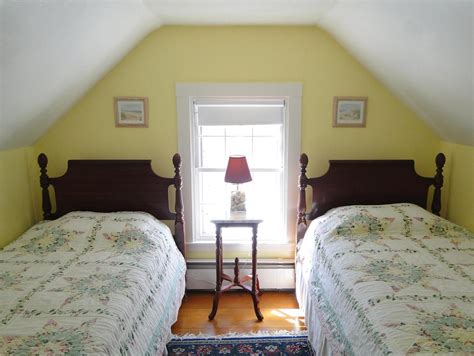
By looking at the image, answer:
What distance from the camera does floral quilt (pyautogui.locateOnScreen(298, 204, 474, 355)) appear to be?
137cm

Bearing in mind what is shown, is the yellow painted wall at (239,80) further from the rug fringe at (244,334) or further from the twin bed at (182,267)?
the rug fringe at (244,334)

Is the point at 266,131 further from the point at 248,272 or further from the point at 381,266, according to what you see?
the point at 381,266

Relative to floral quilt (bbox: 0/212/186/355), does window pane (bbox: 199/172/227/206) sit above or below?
above

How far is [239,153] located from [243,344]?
58.8 inches

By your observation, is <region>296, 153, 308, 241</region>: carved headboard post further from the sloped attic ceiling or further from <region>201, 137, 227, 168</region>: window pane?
the sloped attic ceiling

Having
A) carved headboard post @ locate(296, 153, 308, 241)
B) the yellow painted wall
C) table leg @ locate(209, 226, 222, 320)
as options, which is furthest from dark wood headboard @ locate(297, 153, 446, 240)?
table leg @ locate(209, 226, 222, 320)

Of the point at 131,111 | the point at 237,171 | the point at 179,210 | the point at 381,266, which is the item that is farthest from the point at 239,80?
the point at 381,266

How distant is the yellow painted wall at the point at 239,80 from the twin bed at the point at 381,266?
0.75ft

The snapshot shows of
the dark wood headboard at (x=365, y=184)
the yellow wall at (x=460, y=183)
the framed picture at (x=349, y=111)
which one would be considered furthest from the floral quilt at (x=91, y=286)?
the yellow wall at (x=460, y=183)

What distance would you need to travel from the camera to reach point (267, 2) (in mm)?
2195

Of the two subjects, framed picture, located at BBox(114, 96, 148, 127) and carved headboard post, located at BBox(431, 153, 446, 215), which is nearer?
carved headboard post, located at BBox(431, 153, 446, 215)

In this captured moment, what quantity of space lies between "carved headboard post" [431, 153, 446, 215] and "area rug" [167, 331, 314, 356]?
1.46 meters

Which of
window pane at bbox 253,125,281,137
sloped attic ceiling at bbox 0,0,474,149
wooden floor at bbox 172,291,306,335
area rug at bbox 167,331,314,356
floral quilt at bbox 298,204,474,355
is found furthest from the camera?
window pane at bbox 253,125,281,137

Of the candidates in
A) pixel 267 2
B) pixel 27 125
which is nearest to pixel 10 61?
pixel 27 125
